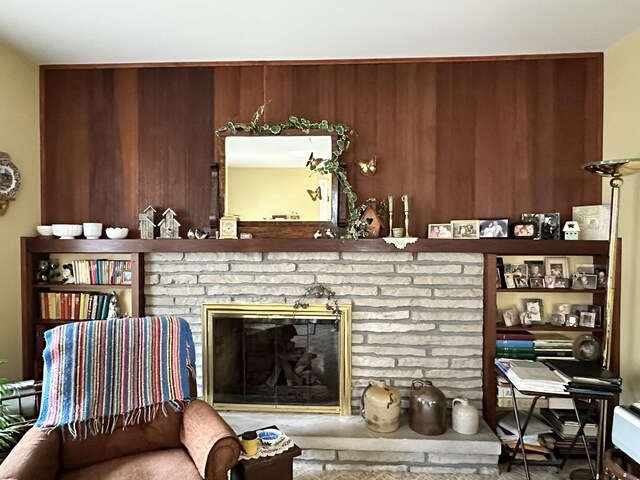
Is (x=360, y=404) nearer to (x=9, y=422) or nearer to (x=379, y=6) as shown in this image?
(x=9, y=422)

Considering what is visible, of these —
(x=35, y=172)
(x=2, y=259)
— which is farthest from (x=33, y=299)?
(x=35, y=172)

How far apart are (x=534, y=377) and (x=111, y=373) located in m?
2.22

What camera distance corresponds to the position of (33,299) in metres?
2.86

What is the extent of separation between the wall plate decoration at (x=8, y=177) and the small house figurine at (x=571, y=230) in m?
3.63

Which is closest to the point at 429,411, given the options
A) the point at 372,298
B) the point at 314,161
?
the point at 372,298

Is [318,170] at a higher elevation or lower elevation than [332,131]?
lower

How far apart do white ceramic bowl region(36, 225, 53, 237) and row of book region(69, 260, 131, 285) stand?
265mm

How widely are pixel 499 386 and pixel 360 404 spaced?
2.98 ft

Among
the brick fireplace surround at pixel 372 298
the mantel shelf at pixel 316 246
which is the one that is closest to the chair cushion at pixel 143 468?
the brick fireplace surround at pixel 372 298

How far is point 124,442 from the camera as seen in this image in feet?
6.54

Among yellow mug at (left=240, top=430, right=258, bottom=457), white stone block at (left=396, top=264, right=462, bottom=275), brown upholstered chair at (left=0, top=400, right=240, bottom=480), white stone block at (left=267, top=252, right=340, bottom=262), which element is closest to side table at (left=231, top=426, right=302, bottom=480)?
yellow mug at (left=240, top=430, right=258, bottom=457)

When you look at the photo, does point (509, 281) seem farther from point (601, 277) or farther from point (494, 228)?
point (601, 277)

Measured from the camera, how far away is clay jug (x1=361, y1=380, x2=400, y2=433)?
253 cm

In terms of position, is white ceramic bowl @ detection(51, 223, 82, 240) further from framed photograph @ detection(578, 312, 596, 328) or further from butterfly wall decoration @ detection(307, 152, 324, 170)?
framed photograph @ detection(578, 312, 596, 328)
